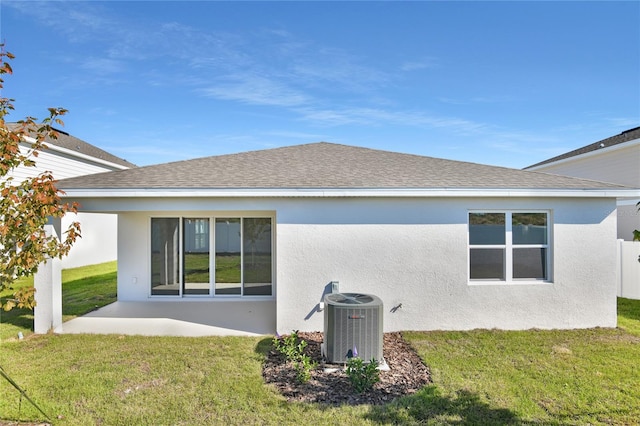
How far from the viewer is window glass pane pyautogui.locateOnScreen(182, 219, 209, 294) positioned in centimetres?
927

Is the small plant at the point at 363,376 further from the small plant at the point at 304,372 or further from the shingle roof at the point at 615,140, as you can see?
the shingle roof at the point at 615,140

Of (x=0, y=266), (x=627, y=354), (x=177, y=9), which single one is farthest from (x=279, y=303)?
(x=177, y=9)

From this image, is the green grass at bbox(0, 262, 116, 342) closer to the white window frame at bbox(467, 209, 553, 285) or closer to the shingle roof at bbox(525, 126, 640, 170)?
the white window frame at bbox(467, 209, 553, 285)

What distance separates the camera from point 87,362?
5.31 metres

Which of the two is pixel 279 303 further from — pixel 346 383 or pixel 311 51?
pixel 311 51

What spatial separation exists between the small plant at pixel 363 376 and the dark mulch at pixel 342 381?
72 millimetres

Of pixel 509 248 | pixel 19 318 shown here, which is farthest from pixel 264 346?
pixel 19 318

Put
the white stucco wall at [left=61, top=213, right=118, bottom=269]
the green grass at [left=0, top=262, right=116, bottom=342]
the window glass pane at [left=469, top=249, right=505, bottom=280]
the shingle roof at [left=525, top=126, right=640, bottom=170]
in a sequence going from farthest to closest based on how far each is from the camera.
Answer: the white stucco wall at [left=61, top=213, right=118, bottom=269]
the shingle roof at [left=525, top=126, right=640, bottom=170]
the green grass at [left=0, top=262, right=116, bottom=342]
the window glass pane at [left=469, top=249, right=505, bottom=280]

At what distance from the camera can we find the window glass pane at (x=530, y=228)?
23.2ft

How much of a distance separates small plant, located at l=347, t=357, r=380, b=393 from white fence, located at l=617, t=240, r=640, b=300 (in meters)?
9.41

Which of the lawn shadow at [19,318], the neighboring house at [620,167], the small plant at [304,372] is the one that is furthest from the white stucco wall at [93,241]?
the neighboring house at [620,167]

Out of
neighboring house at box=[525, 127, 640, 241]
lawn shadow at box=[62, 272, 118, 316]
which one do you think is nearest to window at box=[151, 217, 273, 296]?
lawn shadow at box=[62, 272, 118, 316]

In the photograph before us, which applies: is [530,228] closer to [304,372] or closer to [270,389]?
[304,372]

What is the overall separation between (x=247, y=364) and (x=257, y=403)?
1.18m
